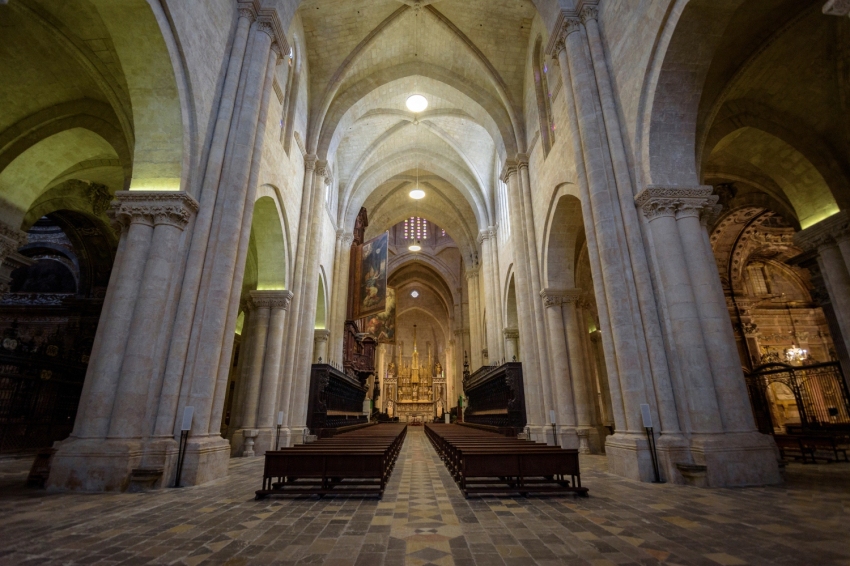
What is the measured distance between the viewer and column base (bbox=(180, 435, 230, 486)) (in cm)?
663

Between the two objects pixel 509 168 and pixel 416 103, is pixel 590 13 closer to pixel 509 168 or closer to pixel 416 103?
pixel 509 168

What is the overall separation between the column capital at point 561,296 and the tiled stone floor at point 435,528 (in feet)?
24.1

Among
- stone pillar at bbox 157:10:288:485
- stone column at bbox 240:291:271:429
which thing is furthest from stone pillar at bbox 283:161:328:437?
stone pillar at bbox 157:10:288:485

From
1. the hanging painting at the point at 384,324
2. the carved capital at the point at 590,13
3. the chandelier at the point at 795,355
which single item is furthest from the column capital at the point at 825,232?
the hanging painting at the point at 384,324

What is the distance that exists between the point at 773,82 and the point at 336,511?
12682 mm

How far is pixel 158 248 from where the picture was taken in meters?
7.14

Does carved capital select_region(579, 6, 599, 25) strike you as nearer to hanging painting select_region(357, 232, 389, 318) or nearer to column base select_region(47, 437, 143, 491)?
column base select_region(47, 437, 143, 491)

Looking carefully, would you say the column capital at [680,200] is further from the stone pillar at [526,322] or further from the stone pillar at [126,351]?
the stone pillar at [126,351]

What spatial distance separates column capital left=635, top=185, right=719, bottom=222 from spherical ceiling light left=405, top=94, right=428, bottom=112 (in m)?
14.7

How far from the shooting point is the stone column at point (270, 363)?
11.9 metres

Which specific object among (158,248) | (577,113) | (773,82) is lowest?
(158,248)

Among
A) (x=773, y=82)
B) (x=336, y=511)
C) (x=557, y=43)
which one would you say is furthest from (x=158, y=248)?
(x=773, y=82)

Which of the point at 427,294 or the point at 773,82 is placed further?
the point at 427,294

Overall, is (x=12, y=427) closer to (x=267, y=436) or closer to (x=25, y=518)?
(x=267, y=436)
